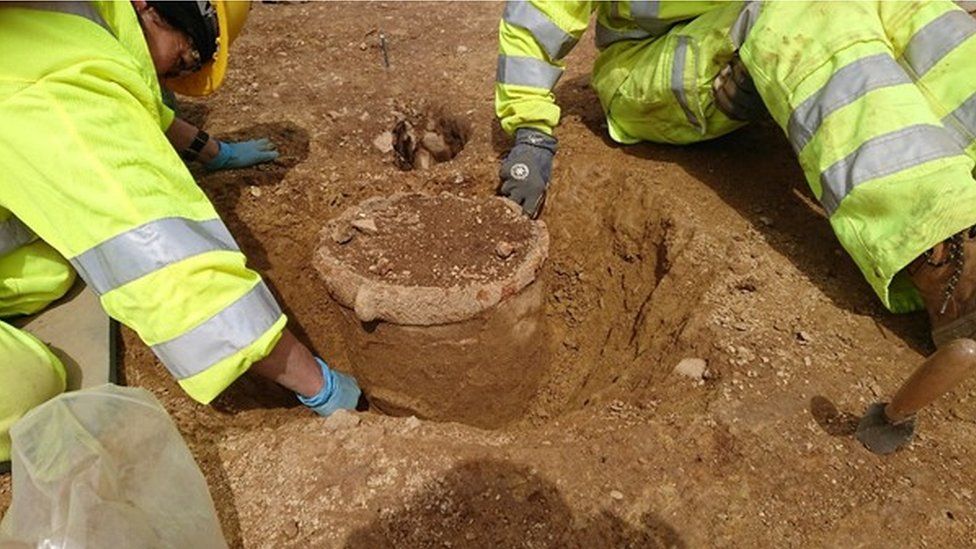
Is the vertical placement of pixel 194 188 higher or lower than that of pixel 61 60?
lower

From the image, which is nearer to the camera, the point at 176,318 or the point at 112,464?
the point at 112,464

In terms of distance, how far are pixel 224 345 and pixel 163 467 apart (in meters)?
0.30

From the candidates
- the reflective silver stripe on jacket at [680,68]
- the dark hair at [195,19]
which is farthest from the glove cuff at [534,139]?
the dark hair at [195,19]

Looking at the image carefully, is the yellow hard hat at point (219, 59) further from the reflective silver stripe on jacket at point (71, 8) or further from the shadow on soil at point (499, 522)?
the shadow on soil at point (499, 522)

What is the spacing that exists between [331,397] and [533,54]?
146 cm

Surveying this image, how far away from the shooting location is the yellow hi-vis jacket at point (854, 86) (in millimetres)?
1870

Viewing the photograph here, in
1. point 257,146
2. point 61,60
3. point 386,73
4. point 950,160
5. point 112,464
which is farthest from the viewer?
point 386,73

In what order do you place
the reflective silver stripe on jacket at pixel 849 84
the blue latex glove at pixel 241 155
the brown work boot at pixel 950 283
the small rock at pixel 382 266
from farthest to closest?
the blue latex glove at pixel 241 155, the small rock at pixel 382 266, the reflective silver stripe on jacket at pixel 849 84, the brown work boot at pixel 950 283

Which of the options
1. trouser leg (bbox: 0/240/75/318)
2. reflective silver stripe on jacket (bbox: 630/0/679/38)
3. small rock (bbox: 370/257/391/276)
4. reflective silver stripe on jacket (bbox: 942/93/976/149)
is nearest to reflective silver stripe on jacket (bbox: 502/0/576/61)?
reflective silver stripe on jacket (bbox: 630/0/679/38)

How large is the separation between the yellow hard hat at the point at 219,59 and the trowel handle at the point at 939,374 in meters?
2.04

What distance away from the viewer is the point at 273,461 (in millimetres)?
1769

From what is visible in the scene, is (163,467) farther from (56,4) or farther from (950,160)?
(950,160)

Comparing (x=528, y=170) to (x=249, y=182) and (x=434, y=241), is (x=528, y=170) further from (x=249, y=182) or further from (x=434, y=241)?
(x=249, y=182)

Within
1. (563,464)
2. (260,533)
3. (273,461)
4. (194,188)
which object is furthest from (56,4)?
(563,464)
